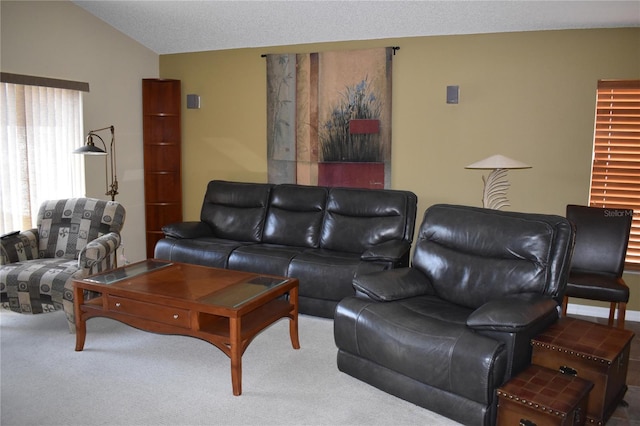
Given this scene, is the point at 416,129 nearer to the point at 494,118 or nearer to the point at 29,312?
the point at 494,118

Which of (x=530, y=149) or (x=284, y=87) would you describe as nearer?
(x=530, y=149)

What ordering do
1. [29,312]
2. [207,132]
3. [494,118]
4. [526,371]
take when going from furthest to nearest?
[207,132] < [494,118] < [29,312] < [526,371]

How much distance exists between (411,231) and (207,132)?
2.71 m

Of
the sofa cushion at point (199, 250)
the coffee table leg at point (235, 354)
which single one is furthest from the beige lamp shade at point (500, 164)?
the coffee table leg at point (235, 354)

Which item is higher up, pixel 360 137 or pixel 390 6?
pixel 390 6

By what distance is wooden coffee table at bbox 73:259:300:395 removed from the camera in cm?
298

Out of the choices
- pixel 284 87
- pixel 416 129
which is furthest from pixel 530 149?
pixel 284 87

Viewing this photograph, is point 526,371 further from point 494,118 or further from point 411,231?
point 494,118

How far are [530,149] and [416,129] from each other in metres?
1.02

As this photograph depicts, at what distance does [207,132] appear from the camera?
587 cm

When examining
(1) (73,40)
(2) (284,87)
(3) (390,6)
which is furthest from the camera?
(2) (284,87)

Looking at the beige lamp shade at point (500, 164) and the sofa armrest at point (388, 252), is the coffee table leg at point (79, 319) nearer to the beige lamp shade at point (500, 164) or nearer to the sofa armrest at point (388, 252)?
the sofa armrest at point (388, 252)

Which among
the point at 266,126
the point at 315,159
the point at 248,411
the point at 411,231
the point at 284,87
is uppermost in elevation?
the point at 284,87

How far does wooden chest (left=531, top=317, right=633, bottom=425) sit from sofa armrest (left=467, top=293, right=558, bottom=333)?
0.15 meters
